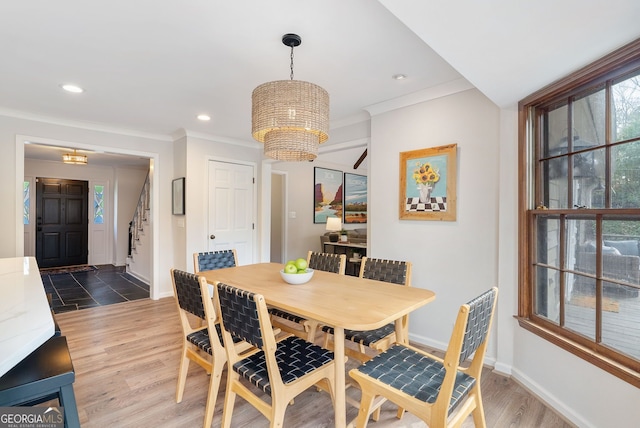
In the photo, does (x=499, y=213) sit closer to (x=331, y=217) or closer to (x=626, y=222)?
(x=626, y=222)

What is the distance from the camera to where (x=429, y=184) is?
283 centimetres

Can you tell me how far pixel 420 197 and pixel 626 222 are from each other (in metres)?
1.44

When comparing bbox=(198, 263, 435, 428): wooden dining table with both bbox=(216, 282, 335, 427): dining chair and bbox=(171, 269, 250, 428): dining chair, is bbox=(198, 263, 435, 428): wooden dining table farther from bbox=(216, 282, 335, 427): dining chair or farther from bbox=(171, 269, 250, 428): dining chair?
bbox=(171, 269, 250, 428): dining chair

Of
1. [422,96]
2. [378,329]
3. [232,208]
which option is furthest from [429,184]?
[232,208]

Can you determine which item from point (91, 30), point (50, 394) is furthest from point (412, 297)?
point (91, 30)

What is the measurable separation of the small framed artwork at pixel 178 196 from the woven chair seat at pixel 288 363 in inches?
124

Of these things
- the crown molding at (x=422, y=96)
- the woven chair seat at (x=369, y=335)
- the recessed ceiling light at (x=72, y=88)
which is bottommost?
the woven chair seat at (x=369, y=335)

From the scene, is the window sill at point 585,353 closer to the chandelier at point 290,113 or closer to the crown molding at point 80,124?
the chandelier at point 290,113

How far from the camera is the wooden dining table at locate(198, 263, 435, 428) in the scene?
1.48 meters

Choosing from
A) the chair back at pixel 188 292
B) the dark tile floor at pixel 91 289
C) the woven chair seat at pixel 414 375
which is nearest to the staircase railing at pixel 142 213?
the dark tile floor at pixel 91 289

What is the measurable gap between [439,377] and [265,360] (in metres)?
0.83

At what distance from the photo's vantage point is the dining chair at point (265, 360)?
1403 mm

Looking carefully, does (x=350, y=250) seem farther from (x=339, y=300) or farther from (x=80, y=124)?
(x=80, y=124)

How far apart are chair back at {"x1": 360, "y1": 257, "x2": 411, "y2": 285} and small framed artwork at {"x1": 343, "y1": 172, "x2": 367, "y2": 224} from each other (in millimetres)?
4406
